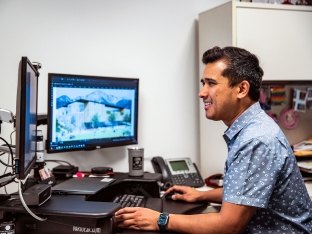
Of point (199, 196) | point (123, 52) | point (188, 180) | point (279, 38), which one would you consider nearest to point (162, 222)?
point (199, 196)

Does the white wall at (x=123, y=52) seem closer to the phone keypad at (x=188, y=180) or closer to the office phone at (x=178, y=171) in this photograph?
the office phone at (x=178, y=171)

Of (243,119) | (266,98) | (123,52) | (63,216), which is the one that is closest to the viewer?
(63,216)

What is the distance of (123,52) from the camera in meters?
2.42

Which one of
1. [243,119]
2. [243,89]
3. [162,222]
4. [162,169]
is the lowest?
[162,222]

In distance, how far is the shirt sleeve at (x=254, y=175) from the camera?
4.47 feet

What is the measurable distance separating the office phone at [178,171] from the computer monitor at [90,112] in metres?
0.20

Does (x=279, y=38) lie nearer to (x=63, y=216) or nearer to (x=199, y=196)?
(x=199, y=196)

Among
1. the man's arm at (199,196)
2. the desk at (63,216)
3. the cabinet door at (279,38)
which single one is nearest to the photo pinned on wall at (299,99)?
the cabinet door at (279,38)

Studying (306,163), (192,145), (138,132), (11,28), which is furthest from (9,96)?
(306,163)

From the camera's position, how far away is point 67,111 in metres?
2.04

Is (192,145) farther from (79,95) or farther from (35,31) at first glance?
(35,31)

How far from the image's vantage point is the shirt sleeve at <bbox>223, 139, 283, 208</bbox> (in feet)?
4.47

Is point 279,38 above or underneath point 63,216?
above

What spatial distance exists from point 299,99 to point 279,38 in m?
0.57
